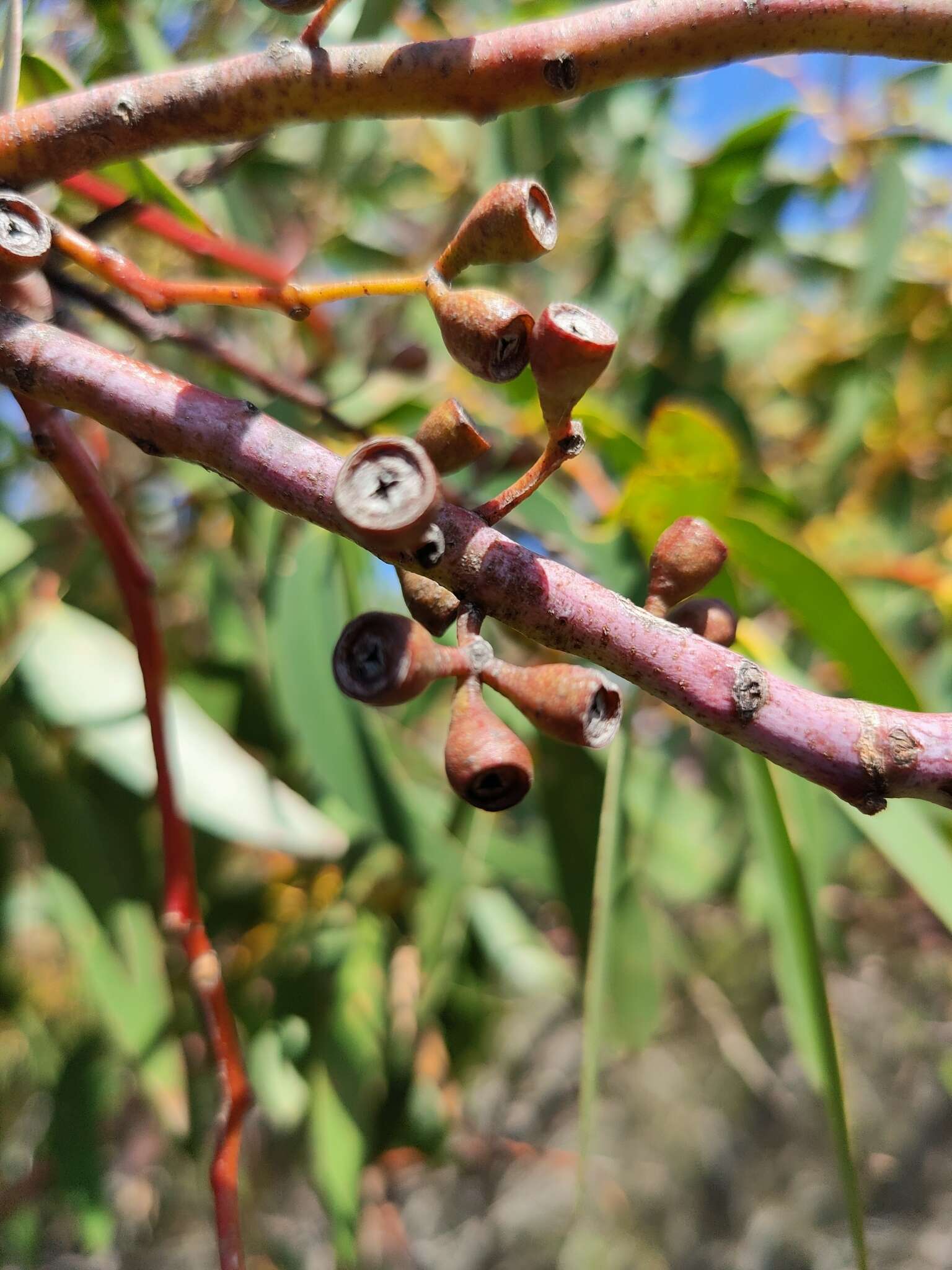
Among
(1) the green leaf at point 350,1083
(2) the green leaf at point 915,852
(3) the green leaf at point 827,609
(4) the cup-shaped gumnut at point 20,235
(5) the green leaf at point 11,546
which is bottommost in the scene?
(1) the green leaf at point 350,1083

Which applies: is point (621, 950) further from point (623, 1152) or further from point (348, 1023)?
point (623, 1152)

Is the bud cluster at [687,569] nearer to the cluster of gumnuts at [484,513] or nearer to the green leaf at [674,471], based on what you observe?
the cluster of gumnuts at [484,513]

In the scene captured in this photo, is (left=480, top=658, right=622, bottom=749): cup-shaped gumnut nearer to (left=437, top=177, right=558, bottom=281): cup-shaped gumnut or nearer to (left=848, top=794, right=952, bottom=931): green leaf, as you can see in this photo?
(left=437, top=177, right=558, bottom=281): cup-shaped gumnut

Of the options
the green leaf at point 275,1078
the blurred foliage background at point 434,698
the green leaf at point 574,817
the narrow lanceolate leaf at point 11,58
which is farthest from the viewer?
the green leaf at point 275,1078

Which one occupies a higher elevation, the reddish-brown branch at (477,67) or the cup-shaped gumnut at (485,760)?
the reddish-brown branch at (477,67)

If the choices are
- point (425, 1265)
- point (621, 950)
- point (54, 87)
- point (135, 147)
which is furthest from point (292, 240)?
point (425, 1265)

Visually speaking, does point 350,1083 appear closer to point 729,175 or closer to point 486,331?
point 486,331

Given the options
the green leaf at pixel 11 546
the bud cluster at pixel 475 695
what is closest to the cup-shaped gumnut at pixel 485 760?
the bud cluster at pixel 475 695

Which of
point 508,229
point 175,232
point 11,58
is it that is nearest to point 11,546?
point 175,232

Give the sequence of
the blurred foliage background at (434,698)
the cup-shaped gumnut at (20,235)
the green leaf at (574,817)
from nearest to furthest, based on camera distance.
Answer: the cup-shaped gumnut at (20,235) → the blurred foliage background at (434,698) → the green leaf at (574,817)
